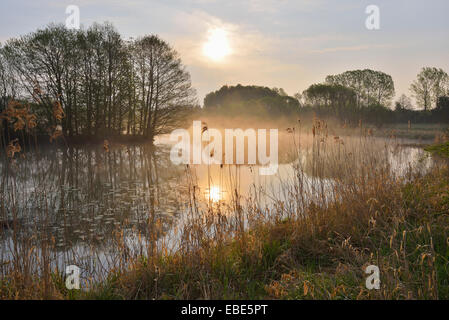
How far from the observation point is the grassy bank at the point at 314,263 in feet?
8.82

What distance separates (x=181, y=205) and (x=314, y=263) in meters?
1.98

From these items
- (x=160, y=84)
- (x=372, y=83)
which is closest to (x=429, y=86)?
(x=372, y=83)

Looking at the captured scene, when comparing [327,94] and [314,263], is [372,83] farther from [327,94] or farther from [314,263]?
[314,263]

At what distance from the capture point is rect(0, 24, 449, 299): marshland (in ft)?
9.85

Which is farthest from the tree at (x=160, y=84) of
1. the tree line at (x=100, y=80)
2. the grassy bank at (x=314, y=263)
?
the grassy bank at (x=314, y=263)

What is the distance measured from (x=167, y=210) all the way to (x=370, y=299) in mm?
4813

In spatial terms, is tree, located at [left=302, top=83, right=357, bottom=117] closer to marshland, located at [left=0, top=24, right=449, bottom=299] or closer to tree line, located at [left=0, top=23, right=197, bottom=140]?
marshland, located at [left=0, top=24, right=449, bottom=299]

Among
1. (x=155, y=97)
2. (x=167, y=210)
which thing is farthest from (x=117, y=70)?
(x=167, y=210)

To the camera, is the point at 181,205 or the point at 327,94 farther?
the point at 327,94

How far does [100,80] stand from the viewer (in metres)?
21.4

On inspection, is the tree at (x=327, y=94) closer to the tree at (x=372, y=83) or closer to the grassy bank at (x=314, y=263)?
the tree at (x=372, y=83)

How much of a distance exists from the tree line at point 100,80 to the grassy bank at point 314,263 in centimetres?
1672

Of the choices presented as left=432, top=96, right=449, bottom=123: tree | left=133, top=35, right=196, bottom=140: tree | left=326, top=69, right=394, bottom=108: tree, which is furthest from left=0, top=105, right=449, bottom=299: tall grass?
left=326, top=69, right=394, bottom=108: tree
